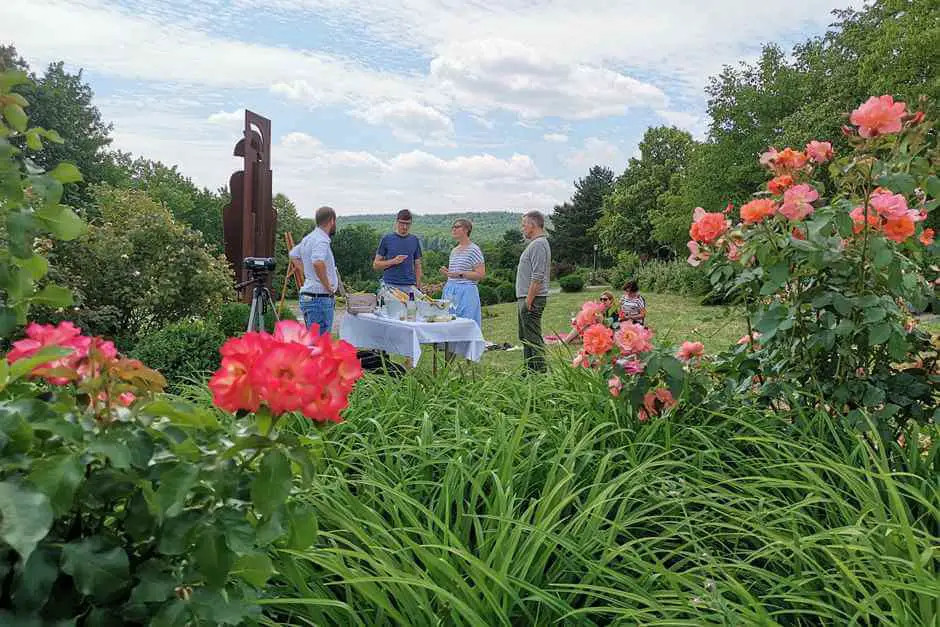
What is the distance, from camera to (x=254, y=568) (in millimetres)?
1110

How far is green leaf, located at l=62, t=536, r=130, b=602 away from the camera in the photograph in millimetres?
954

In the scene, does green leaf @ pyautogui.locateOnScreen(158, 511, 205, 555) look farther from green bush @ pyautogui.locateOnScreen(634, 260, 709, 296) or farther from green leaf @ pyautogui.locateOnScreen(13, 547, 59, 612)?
green bush @ pyautogui.locateOnScreen(634, 260, 709, 296)

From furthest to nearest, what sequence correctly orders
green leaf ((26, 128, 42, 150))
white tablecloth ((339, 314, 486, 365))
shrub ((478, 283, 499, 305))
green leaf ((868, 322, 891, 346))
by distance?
1. shrub ((478, 283, 499, 305))
2. white tablecloth ((339, 314, 486, 365))
3. green leaf ((868, 322, 891, 346))
4. green leaf ((26, 128, 42, 150))

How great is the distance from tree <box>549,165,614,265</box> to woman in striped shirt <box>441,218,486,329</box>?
1831 inches

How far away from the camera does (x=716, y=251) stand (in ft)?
9.11

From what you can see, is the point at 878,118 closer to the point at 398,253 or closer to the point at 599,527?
the point at 599,527

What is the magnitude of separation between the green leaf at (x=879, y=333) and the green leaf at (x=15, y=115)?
93.3 inches

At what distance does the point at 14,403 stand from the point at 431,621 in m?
0.82

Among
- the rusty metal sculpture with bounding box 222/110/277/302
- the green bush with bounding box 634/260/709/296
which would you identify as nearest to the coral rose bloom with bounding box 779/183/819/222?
the rusty metal sculpture with bounding box 222/110/277/302

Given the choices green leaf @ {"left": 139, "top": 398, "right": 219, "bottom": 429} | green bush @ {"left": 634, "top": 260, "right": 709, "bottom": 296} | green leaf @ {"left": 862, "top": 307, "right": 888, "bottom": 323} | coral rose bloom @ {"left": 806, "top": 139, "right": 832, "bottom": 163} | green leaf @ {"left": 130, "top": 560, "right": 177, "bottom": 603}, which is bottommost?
green bush @ {"left": 634, "top": 260, "right": 709, "bottom": 296}

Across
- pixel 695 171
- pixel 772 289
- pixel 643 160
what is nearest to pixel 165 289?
pixel 772 289

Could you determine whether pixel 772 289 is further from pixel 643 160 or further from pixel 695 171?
pixel 643 160

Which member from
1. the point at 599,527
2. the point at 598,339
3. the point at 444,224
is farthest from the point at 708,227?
the point at 444,224

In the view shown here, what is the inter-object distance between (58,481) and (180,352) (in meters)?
4.66
